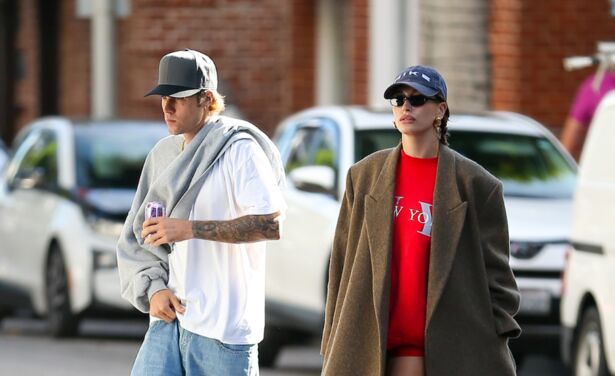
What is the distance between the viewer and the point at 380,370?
611 cm

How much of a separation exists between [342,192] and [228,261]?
624 centimetres

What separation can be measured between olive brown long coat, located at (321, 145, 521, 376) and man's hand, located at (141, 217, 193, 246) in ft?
1.71

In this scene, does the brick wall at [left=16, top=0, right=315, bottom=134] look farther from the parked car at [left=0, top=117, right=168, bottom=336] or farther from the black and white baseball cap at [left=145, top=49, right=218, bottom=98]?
the black and white baseball cap at [left=145, top=49, right=218, bottom=98]

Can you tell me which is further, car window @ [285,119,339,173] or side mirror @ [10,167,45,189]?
side mirror @ [10,167,45,189]

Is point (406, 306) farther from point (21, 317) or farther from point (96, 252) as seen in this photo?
point (21, 317)

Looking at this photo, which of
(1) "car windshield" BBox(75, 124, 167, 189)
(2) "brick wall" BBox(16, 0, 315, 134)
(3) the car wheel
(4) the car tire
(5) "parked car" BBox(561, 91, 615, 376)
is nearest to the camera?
(5) "parked car" BBox(561, 91, 615, 376)

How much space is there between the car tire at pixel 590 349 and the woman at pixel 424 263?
4.75 m

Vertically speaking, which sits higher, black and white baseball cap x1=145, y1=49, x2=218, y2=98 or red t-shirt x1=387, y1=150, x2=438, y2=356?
black and white baseball cap x1=145, y1=49, x2=218, y2=98

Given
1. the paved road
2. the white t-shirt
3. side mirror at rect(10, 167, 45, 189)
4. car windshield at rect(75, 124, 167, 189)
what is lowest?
the paved road

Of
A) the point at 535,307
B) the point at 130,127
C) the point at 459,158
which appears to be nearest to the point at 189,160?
the point at 459,158

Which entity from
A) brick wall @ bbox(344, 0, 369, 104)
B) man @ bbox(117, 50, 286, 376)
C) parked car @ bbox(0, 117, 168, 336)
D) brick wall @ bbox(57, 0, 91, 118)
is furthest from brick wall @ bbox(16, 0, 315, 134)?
man @ bbox(117, 50, 286, 376)

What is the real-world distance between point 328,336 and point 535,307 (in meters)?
5.95

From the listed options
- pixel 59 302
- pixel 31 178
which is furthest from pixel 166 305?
pixel 31 178

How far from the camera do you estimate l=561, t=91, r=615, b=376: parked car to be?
35.2 ft
